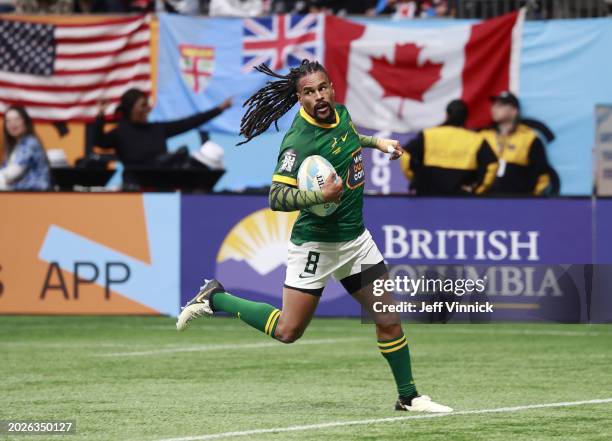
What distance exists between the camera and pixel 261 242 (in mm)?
15742

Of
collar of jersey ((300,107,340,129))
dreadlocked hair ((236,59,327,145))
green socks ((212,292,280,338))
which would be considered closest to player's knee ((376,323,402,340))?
green socks ((212,292,280,338))

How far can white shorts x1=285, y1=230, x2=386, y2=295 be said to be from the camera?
30.2ft

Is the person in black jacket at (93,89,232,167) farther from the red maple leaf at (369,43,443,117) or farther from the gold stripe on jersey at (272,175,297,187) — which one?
the gold stripe on jersey at (272,175,297,187)

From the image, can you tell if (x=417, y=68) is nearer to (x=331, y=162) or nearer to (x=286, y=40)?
(x=286, y=40)

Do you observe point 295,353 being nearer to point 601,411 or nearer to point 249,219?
point 249,219

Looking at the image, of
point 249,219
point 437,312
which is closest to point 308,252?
point 437,312

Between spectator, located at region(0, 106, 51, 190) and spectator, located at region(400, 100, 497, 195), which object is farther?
spectator, located at region(0, 106, 51, 190)

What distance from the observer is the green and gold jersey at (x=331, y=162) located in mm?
9008

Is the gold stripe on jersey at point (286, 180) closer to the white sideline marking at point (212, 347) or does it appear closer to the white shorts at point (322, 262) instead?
the white shorts at point (322, 262)

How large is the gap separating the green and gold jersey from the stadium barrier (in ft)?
19.8

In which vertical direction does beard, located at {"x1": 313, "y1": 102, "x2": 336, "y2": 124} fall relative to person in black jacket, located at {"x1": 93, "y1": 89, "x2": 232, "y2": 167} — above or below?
above

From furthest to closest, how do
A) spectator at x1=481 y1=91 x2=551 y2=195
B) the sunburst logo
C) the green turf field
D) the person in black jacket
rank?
spectator at x1=481 y1=91 x2=551 y2=195 → the person in black jacket → the sunburst logo → the green turf field

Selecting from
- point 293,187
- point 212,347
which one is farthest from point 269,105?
point 212,347

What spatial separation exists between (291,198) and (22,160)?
8.79 m
